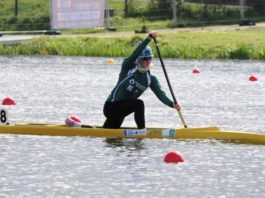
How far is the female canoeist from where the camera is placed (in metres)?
20.0

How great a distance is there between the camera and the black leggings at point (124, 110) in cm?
2023

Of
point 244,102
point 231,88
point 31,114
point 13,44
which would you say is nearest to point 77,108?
point 31,114

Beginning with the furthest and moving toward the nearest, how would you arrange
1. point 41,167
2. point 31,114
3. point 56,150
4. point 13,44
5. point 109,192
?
point 13,44 < point 31,114 < point 56,150 < point 41,167 < point 109,192

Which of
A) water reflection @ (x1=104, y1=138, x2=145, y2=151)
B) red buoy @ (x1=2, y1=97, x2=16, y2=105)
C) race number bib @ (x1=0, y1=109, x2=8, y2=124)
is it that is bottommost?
red buoy @ (x1=2, y1=97, x2=16, y2=105)

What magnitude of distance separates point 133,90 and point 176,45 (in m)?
19.0

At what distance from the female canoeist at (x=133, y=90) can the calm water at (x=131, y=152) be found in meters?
0.54

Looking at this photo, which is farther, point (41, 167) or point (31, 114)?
point (31, 114)

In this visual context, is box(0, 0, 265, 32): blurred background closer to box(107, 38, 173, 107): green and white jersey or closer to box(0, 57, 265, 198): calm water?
box(0, 57, 265, 198): calm water

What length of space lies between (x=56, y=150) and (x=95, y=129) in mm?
1341

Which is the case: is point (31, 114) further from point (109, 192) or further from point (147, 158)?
point (109, 192)

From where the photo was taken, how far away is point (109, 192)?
15.6m

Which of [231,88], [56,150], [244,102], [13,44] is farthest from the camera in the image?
[13,44]

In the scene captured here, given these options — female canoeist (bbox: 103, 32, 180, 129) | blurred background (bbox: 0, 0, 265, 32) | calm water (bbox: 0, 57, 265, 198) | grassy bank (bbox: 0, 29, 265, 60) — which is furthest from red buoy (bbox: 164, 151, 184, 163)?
blurred background (bbox: 0, 0, 265, 32)

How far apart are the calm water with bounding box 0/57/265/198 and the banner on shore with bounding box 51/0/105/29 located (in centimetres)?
1234
